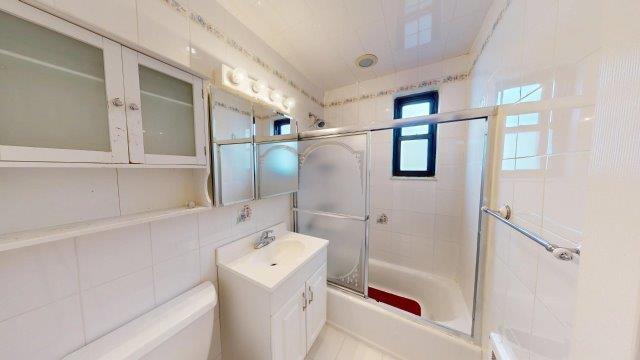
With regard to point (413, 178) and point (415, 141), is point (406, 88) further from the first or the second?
point (413, 178)

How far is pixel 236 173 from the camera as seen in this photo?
126 cm

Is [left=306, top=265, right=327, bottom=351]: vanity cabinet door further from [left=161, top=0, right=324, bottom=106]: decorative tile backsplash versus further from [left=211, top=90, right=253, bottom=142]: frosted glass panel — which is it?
[left=161, top=0, right=324, bottom=106]: decorative tile backsplash

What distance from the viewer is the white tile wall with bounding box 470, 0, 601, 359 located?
0.55m

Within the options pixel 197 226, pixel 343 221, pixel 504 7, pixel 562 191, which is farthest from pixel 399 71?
pixel 197 226

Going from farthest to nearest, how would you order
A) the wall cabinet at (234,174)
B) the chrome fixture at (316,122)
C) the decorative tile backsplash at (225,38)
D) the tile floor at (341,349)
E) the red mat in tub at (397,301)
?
1. the chrome fixture at (316,122)
2. the red mat in tub at (397,301)
3. the tile floor at (341,349)
4. the wall cabinet at (234,174)
5. the decorative tile backsplash at (225,38)

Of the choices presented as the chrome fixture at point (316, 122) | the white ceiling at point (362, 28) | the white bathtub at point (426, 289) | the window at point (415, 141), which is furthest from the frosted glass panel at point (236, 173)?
the white bathtub at point (426, 289)

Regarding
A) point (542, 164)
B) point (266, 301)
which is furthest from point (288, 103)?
point (542, 164)

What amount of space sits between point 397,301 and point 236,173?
193 centimetres

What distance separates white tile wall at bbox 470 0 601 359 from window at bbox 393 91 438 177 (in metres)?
0.98

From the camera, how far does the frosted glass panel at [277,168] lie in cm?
147

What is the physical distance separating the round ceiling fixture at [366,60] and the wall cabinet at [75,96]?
153cm

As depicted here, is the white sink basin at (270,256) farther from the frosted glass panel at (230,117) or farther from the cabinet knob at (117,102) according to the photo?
the cabinet knob at (117,102)

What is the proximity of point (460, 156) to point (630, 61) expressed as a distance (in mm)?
1889

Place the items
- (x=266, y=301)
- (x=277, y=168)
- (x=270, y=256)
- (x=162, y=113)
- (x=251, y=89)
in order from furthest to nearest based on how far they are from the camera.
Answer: (x=277, y=168), (x=270, y=256), (x=251, y=89), (x=266, y=301), (x=162, y=113)
